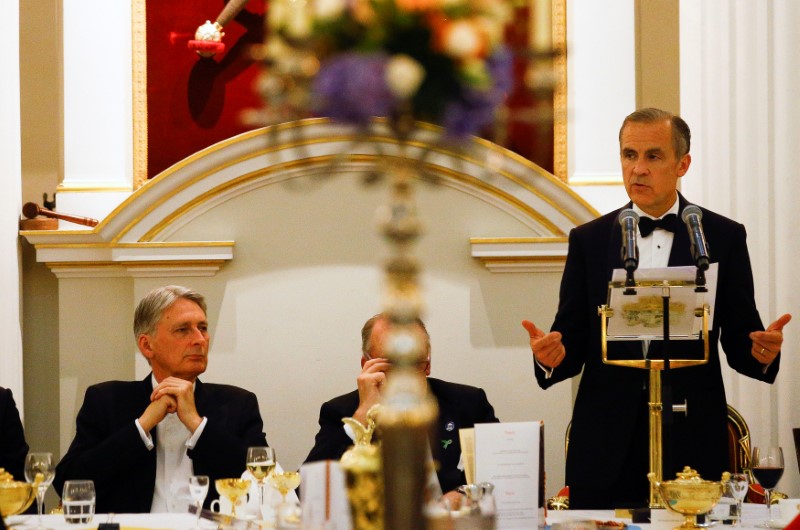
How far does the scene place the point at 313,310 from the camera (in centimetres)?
517

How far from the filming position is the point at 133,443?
12.1 ft

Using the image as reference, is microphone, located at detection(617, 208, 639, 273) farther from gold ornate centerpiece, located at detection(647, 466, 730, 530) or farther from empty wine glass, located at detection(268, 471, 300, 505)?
empty wine glass, located at detection(268, 471, 300, 505)

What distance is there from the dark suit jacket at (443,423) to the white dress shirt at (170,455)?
1.29 ft

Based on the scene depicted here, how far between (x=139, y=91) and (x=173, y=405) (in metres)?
2.21

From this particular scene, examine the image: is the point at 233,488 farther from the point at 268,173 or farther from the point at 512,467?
the point at 268,173

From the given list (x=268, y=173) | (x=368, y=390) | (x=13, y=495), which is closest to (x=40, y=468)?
(x=13, y=495)

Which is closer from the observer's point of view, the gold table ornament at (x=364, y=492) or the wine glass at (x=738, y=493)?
the gold table ornament at (x=364, y=492)

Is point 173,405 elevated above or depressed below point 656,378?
below

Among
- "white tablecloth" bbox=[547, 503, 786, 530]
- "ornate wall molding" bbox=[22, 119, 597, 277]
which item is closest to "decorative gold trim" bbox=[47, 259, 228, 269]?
"ornate wall molding" bbox=[22, 119, 597, 277]

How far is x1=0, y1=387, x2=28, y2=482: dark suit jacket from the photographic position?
4.02 meters

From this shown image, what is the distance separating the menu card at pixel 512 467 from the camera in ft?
9.23

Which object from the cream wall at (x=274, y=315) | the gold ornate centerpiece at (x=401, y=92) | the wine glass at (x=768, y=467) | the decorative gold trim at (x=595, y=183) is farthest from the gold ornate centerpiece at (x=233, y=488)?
the decorative gold trim at (x=595, y=183)

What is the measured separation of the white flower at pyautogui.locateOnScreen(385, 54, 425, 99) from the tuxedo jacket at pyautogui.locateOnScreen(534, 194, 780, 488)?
2336 mm

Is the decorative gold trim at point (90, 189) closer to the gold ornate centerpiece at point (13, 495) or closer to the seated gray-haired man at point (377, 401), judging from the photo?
the seated gray-haired man at point (377, 401)
